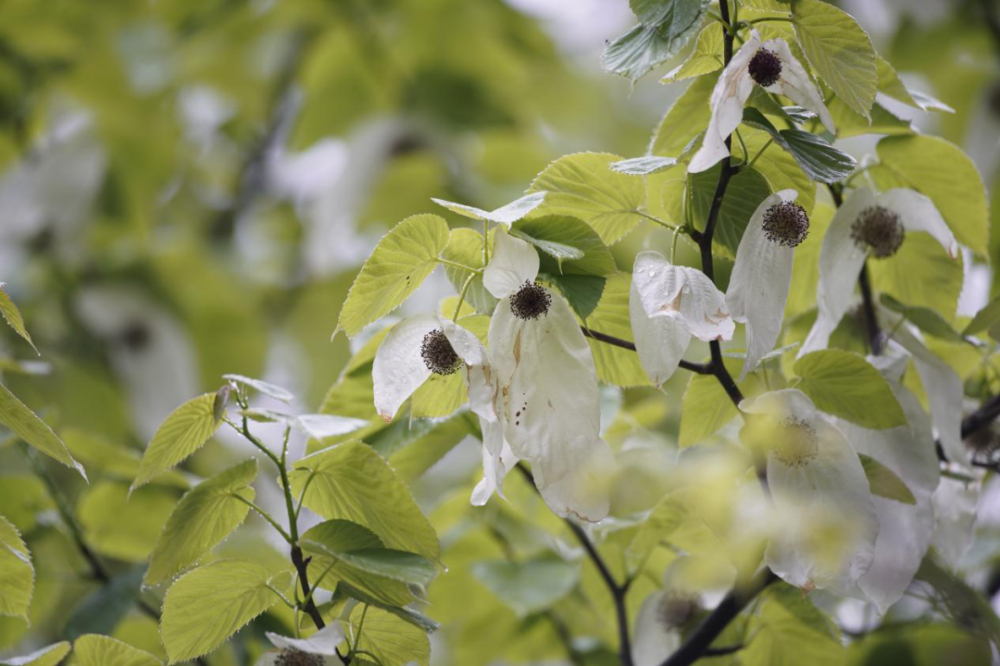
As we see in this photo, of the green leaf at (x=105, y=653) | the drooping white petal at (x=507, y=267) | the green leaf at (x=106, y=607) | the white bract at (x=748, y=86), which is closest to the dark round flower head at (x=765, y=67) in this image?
the white bract at (x=748, y=86)

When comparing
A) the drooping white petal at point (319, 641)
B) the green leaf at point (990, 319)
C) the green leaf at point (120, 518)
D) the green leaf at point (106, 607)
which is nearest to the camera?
the drooping white petal at point (319, 641)

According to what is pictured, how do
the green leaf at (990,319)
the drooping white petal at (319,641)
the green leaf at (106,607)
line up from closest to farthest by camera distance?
1. the drooping white petal at (319,641)
2. the green leaf at (990,319)
3. the green leaf at (106,607)

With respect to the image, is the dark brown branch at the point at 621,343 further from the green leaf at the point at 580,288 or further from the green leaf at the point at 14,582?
the green leaf at the point at 14,582

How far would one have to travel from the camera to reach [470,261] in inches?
17.3

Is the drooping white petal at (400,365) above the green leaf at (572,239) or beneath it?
beneath

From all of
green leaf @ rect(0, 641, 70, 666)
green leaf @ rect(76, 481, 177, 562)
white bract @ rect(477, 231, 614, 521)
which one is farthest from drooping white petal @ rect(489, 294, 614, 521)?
green leaf @ rect(76, 481, 177, 562)

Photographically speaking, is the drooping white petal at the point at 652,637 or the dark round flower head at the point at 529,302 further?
the drooping white petal at the point at 652,637

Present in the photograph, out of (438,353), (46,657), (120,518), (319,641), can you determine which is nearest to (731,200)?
(438,353)

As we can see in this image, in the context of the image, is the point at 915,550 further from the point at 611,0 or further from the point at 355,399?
the point at 611,0

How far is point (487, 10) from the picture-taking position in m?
1.51

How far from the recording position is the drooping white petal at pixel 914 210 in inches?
19.6

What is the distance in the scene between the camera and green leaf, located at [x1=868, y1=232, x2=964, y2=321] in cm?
55

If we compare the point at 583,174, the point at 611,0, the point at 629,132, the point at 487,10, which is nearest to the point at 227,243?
the point at 487,10

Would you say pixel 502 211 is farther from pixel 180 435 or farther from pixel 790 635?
pixel 790 635
